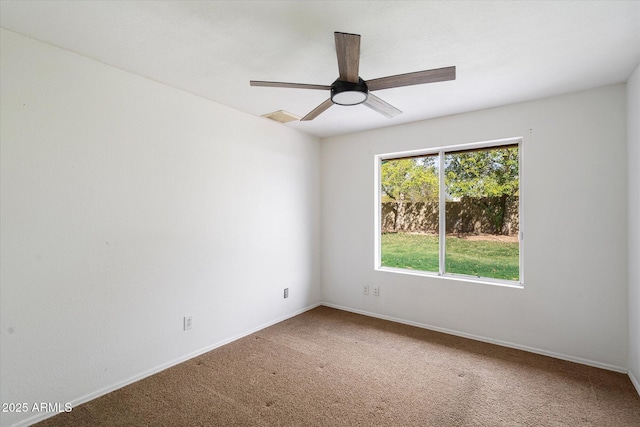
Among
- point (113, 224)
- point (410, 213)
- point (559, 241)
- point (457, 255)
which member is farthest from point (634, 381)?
point (113, 224)

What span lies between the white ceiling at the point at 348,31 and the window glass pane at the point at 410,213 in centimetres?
124

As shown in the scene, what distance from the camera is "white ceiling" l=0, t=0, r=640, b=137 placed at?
169 cm

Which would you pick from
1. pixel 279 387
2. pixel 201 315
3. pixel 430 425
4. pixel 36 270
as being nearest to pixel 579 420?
pixel 430 425

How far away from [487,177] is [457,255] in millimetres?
951

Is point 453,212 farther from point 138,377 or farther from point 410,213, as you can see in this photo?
point 138,377

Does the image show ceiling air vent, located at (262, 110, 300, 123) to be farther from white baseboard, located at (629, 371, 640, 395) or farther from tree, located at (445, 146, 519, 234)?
white baseboard, located at (629, 371, 640, 395)

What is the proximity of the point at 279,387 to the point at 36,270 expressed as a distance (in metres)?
1.86

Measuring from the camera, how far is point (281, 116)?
11.5 ft

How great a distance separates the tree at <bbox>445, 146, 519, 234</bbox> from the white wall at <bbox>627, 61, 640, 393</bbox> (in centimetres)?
88

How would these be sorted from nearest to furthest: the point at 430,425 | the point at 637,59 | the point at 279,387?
the point at 430,425
the point at 637,59
the point at 279,387

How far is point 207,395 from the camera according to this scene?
7.45 ft

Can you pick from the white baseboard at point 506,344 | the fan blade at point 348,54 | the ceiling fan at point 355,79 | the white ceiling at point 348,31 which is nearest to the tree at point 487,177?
the white ceiling at point 348,31

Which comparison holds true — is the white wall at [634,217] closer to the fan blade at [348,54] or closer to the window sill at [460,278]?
the window sill at [460,278]

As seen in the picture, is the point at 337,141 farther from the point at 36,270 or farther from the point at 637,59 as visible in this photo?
the point at 36,270
